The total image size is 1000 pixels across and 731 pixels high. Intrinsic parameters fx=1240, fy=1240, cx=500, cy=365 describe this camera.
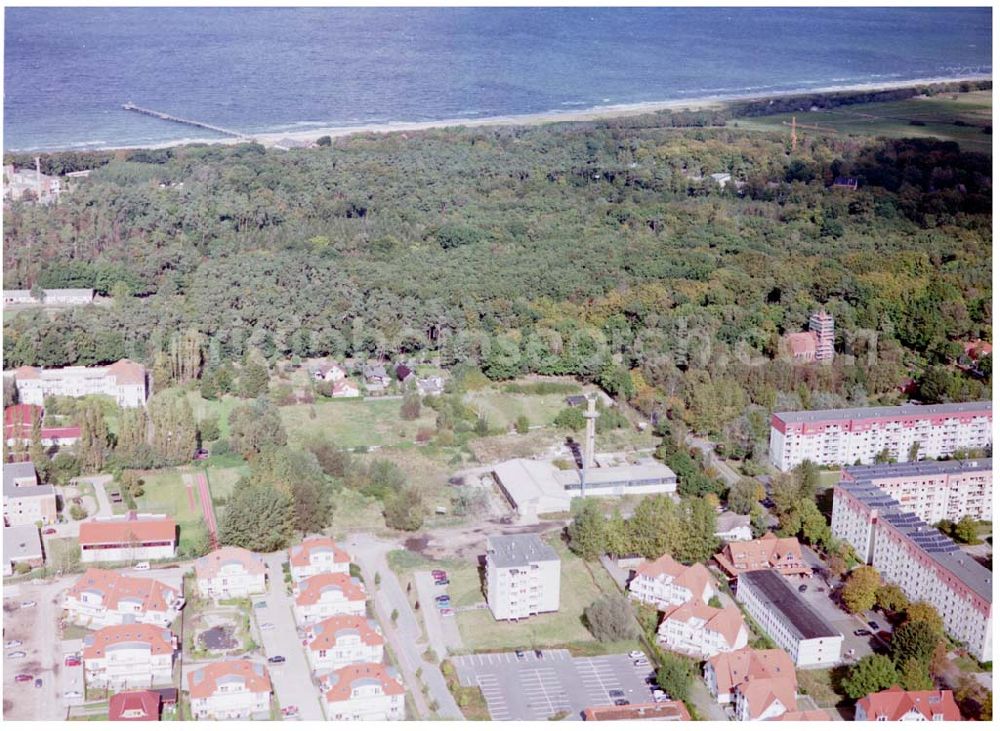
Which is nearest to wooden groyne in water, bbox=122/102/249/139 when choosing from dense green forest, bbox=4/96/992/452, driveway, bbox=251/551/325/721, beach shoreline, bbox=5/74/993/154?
beach shoreline, bbox=5/74/993/154

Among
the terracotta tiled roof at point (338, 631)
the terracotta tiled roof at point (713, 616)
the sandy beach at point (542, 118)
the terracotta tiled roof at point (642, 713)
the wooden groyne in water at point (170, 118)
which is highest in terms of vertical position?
the wooden groyne in water at point (170, 118)

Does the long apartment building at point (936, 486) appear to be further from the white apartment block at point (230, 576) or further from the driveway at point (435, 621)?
the white apartment block at point (230, 576)

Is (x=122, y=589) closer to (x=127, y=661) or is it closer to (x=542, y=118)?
(x=127, y=661)

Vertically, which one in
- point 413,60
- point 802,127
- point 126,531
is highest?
point 413,60

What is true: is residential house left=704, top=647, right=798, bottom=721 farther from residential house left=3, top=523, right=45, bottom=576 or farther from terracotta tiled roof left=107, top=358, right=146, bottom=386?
terracotta tiled roof left=107, top=358, right=146, bottom=386

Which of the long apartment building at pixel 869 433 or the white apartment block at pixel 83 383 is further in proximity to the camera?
the white apartment block at pixel 83 383

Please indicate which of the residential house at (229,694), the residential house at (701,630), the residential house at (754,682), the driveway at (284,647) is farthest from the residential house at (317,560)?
the residential house at (754,682)

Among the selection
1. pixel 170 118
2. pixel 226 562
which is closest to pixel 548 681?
pixel 226 562
